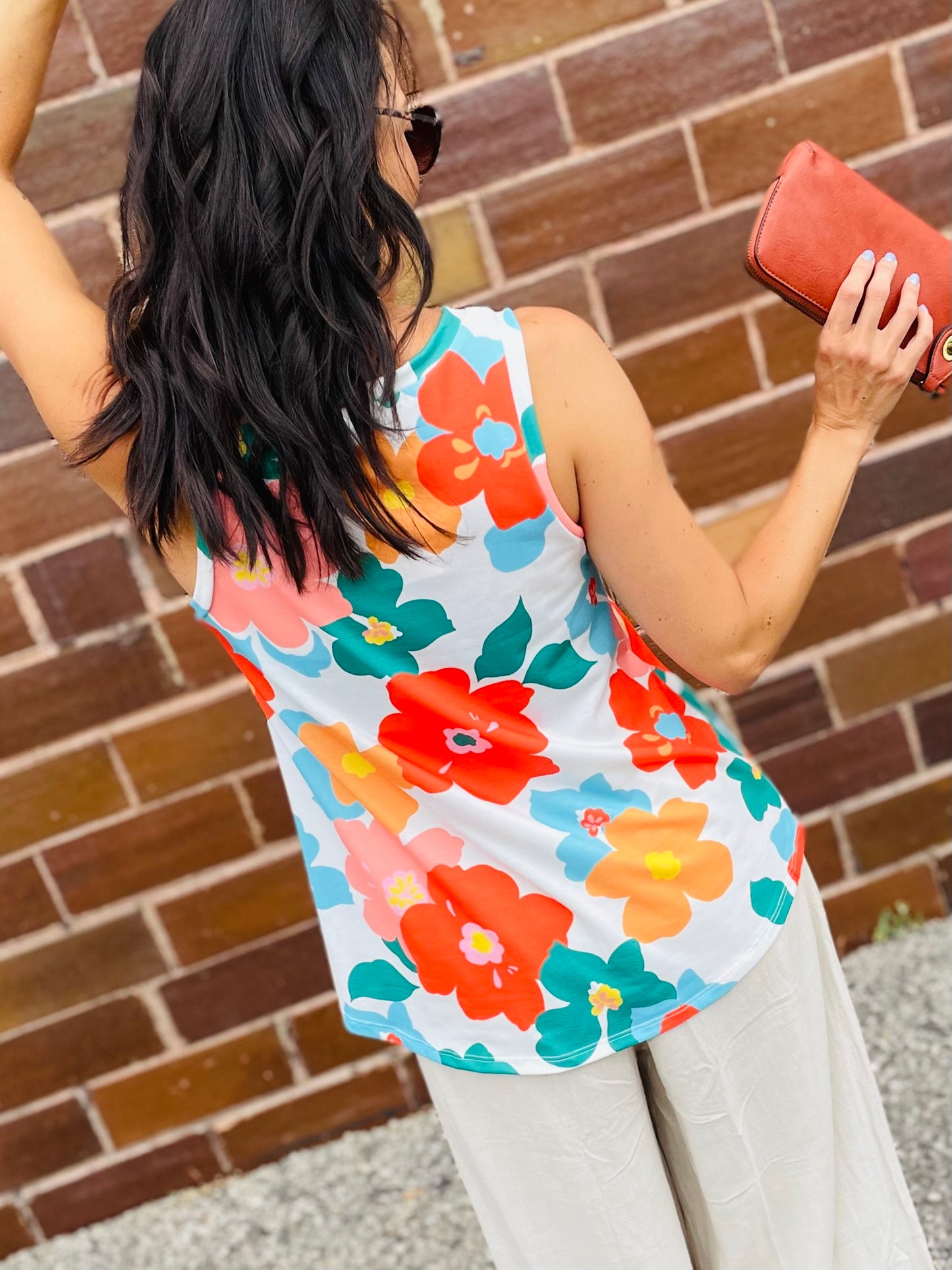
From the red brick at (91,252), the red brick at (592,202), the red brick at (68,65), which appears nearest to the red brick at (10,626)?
the red brick at (91,252)

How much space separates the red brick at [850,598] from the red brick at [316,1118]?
1112 mm

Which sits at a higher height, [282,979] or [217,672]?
[217,672]

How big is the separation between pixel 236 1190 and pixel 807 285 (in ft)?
6.23

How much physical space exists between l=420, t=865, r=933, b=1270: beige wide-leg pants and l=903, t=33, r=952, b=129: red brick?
1.36 meters

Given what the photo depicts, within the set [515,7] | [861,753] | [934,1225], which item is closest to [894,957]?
[861,753]

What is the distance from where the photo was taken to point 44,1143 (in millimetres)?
2230

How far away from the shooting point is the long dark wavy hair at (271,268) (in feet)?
3.10

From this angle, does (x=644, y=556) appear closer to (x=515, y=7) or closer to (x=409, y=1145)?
(x=515, y=7)

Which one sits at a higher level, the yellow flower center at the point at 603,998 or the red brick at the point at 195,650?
the red brick at the point at 195,650

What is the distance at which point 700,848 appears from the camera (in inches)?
46.3

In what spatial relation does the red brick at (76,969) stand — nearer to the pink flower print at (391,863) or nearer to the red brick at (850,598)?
the pink flower print at (391,863)

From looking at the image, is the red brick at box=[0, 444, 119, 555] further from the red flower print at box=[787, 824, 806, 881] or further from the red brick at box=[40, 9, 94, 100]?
the red flower print at box=[787, 824, 806, 881]

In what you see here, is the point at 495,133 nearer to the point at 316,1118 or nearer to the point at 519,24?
the point at 519,24

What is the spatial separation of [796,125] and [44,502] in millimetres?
1349
